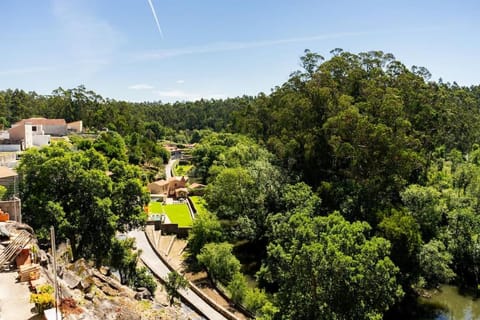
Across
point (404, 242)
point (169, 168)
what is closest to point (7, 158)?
point (404, 242)

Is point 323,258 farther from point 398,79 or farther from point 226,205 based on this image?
point 398,79

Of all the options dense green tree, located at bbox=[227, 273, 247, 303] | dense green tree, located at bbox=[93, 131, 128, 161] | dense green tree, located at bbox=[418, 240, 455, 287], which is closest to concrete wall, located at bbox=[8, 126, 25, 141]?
dense green tree, located at bbox=[93, 131, 128, 161]

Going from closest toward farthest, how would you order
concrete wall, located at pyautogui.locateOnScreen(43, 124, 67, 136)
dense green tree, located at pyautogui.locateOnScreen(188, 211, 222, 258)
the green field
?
dense green tree, located at pyautogui.locateOnScreen(188, 211, 222, 258), the green field, concrete wall, located at pyautogui.locateOnScreen(43, 124, 67, 136)

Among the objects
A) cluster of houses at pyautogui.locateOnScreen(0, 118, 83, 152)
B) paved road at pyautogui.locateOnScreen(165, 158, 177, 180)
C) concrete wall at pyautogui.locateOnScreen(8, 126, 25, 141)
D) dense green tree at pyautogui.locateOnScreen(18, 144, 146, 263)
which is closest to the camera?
dense green tree at pyautogui.locateOnScreen(18, 144, 146, 263)

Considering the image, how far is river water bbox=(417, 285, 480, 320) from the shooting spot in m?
23.8

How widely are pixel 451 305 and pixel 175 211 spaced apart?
2547 centimetres

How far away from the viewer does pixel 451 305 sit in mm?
25109

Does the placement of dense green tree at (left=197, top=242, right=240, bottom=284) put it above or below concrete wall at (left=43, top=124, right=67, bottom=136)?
below

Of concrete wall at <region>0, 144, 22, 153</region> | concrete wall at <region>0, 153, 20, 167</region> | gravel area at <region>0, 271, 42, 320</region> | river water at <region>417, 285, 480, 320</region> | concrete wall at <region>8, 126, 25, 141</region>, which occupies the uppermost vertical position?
concrete wall at <region>8, 126, 25, 141</region>

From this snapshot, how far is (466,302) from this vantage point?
1003 inches

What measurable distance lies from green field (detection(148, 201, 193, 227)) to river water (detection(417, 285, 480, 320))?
64.8 ft

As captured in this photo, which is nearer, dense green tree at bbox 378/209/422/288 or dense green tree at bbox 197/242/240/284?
dense green tree at bbox 378/209/422/288

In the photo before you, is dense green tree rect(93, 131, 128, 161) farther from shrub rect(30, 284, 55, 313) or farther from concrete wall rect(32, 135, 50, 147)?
shrub rect(30, 284, 55, 313)

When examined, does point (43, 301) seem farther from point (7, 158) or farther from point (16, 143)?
point (16, 143)
